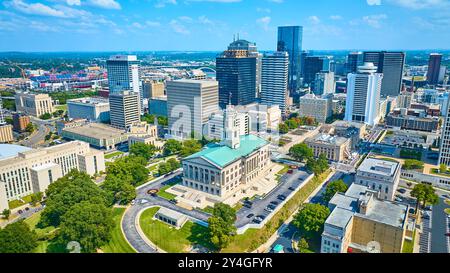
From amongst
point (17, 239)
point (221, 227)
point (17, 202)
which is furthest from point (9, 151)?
point (221, 227)

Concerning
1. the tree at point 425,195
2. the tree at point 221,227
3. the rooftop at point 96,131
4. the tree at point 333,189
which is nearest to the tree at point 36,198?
the tree at point 221,227

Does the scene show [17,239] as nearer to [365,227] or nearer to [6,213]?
[6,213]

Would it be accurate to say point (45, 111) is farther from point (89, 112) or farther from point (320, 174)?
point (320, 174)

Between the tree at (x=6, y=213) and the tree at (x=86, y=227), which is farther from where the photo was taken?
the tree at (x=6, y=213)

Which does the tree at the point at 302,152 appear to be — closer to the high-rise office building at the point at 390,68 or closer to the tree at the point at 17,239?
the tree at the point at 17,239

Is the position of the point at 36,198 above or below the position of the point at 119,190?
below

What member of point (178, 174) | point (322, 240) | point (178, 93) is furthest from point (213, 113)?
point (322, 240)
